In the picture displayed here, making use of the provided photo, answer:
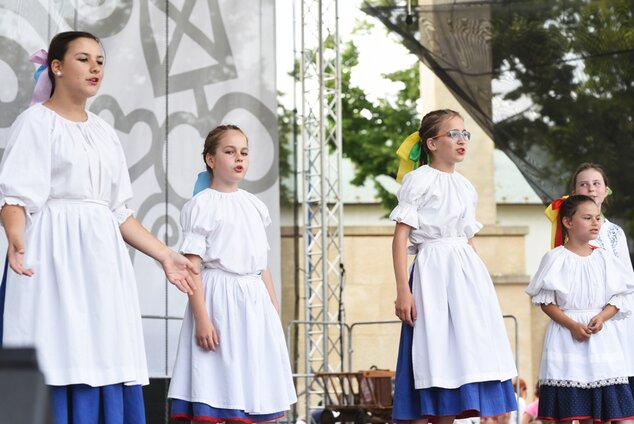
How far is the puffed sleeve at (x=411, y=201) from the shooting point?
3848mm

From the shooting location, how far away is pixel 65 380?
9.07ft

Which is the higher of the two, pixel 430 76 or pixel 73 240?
pixel 430 76

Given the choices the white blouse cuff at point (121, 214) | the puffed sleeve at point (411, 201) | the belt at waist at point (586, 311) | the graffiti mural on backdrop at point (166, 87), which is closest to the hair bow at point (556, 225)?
the belt at waist at point (586, 311)

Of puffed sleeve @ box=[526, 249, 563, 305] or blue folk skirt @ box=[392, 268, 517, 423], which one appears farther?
puffed sleeve @ box=[526, 249, 563, 305]

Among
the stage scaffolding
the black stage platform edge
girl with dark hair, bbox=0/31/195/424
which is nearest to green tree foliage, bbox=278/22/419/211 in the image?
the stage scaffolding

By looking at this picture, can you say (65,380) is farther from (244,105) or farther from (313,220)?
(313,220)

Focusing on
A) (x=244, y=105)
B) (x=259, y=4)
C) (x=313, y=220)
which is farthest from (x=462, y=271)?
(x=313, y=220)

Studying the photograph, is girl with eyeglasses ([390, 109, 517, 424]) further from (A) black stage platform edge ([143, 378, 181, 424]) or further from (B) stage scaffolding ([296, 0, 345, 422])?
(B) stage scaffolding ([296, 0, 345, 422])

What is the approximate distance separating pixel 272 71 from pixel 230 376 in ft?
10.5

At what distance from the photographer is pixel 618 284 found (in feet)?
15.0

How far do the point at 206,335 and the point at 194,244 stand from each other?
0.34 metres

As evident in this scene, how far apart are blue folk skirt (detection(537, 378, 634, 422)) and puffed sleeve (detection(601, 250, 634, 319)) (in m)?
0.35

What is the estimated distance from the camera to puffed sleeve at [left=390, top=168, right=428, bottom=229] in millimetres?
3848

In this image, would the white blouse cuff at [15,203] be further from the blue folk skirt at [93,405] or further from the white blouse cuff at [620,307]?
the white blouse cuff at [620,307]
